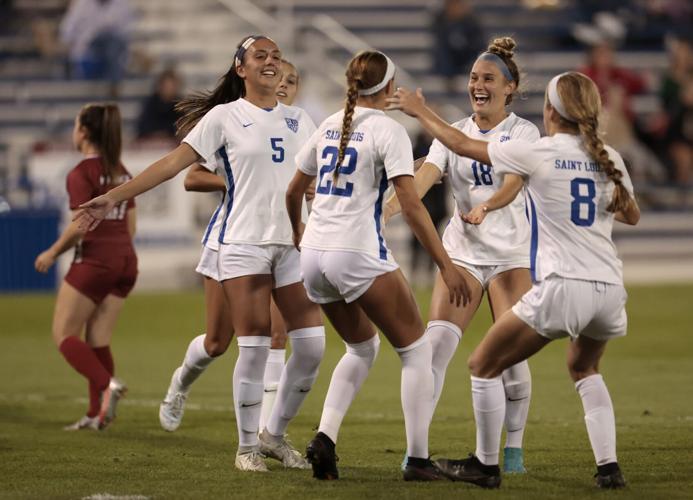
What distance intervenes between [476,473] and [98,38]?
57.4 ft

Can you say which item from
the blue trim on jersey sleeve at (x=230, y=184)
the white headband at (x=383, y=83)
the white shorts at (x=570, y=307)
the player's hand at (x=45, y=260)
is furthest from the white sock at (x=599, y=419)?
the player's hand at (x=45, y=260)

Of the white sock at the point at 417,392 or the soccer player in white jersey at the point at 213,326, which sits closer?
the white sock at the point at 417,392

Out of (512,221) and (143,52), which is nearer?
(512,221)

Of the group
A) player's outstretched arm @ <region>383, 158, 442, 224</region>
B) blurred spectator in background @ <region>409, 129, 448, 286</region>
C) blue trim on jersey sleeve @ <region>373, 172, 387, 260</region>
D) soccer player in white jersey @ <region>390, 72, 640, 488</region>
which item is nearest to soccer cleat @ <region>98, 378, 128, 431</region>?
player's outstretched arm @ <region>383, 158, 442, 224</region>

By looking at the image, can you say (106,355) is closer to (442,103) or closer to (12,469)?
(12,469)

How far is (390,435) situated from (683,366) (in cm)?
454

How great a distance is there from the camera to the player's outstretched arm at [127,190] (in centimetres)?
705

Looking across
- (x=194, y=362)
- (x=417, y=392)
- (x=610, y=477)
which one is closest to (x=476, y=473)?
(x=417, y=392)

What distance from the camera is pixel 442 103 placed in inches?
942

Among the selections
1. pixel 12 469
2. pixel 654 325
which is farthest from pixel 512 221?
pixel 654 325

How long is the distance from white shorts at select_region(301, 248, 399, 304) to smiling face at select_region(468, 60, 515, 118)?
1286 millimetres

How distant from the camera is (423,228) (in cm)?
666

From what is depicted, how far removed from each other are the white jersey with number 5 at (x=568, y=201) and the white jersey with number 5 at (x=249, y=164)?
4.35 ft

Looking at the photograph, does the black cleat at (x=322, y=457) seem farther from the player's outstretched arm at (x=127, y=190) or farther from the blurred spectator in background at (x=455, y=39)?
the blurred spectator in background at (x=455, y=39)
